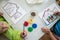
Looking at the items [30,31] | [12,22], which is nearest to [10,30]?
[12,22]

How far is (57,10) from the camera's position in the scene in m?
1.33

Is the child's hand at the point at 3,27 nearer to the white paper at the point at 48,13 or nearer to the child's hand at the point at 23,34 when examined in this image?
the child's hand at the point at 23,34

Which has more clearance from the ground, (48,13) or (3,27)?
(48,13)

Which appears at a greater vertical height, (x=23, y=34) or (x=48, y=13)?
(x=48, y=13)

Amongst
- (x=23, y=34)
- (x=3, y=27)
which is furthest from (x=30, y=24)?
(x=3, y=27)

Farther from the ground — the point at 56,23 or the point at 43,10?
the point at 43,10

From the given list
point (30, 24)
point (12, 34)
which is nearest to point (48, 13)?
point (30, 24)

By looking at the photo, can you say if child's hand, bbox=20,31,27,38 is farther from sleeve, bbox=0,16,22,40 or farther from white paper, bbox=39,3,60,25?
white paper, bbox=39,3,60,25

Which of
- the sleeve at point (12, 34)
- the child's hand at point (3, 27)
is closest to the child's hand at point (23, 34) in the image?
the sleeve at point (12, 34)

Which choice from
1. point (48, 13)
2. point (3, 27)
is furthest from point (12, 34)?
point (48, 13)

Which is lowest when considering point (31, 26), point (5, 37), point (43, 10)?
point (5, 37)

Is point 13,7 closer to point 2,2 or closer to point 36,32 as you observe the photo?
point 2,2

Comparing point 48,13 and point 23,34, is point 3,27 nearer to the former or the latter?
point 23,34

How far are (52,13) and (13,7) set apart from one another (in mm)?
340
